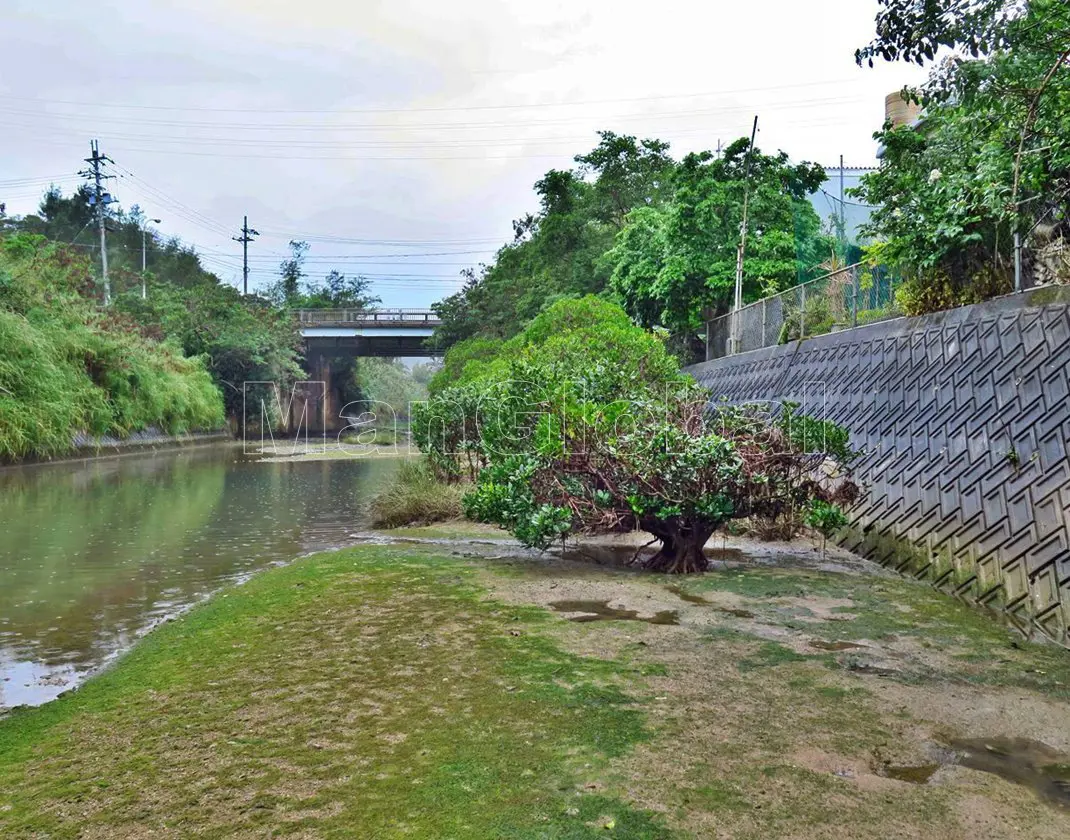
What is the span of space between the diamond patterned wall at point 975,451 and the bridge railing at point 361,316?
160 feet

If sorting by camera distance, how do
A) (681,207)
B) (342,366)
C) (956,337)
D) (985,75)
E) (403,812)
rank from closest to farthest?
(403,812)
(985,75)
(956,337)
(681,207)
(342,366)

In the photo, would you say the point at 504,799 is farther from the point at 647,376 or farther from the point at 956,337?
the point at 647,376

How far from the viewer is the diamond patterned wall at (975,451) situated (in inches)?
267

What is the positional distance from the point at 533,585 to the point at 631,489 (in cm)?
139

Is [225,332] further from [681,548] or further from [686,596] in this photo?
[686,596]

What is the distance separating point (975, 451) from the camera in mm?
8156

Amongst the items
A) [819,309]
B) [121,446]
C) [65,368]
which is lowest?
[121,446]

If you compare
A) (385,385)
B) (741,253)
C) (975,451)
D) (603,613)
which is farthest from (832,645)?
(385,385)

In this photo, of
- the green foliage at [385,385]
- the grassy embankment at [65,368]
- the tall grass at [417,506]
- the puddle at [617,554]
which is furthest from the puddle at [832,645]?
the green foliage at [385,385]

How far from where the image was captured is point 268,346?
48.5 meters

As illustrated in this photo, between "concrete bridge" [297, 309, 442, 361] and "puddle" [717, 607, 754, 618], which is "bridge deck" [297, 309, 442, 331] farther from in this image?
"puddle" [717, 607, 754, 618]

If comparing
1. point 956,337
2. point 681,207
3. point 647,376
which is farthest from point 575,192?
point 956,337

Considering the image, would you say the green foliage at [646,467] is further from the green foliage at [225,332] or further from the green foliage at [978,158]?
the green foliage at [225,332]

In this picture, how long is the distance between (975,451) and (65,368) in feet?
80.6
